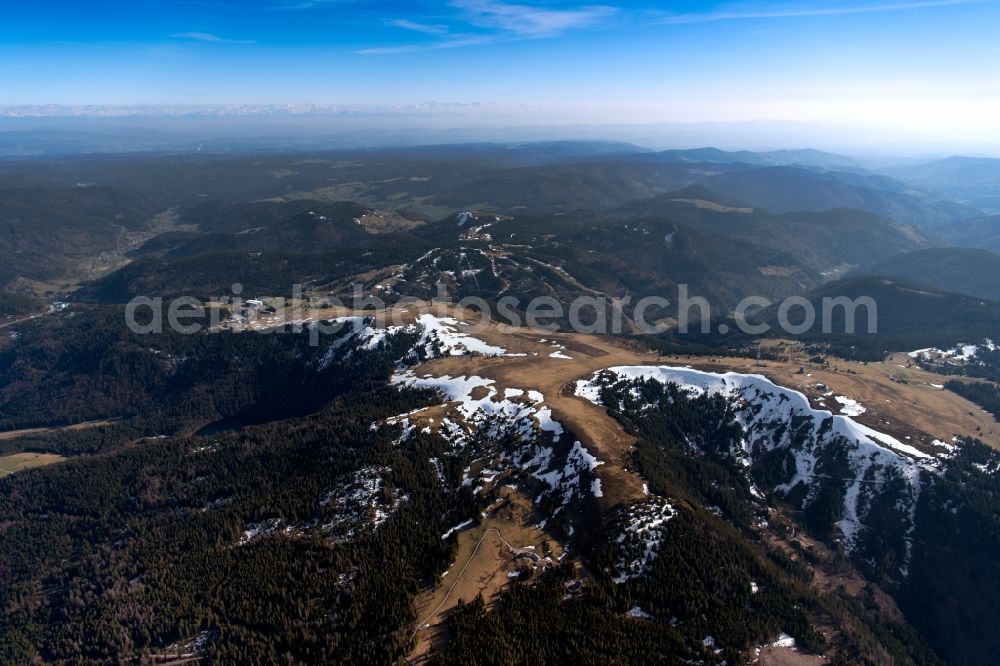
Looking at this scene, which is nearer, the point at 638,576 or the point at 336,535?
the point at 638,576

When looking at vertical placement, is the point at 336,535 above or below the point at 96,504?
above

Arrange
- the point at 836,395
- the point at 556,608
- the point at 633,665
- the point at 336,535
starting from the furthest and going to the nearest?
the point at 836,395 → the point at 336,535 → the point at 556,608 → the point at 633,665

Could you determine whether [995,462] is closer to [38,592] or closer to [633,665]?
[633,665]

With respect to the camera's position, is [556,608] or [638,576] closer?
[556,608]

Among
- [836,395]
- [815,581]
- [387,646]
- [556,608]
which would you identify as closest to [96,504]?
[387,646]

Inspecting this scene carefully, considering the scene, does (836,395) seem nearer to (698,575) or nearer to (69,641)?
(698,575)

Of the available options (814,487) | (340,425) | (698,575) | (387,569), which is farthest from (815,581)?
(340,425)

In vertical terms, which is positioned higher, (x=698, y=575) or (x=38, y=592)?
(x=698, y=575)

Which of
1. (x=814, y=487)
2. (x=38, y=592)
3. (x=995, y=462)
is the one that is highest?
(x=995, y=462)

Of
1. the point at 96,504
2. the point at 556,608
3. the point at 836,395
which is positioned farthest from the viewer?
the point at 836,395
